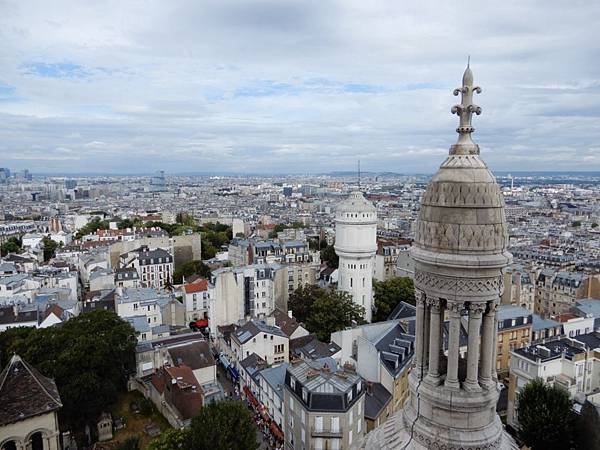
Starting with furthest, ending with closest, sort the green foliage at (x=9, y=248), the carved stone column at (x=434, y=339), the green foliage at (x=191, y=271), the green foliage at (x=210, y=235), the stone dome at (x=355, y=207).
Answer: the green foliage at (x=9, y=248), the green foliage at (x=210, y=235), the green foliage at (x=191, y=271), the stone dome at (x=355, y=207), the carved stone column at (x=434, y=339)

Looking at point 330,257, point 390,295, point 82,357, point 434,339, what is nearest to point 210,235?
point 330,257

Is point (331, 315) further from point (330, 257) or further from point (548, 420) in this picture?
point (330, 257)

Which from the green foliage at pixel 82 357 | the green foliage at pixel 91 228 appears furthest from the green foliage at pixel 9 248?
the green foliage at pixel 82 357

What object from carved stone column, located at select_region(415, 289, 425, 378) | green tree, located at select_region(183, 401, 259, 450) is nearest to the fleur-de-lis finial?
carved stone column, located at select_region(415, 289, 425, 378)

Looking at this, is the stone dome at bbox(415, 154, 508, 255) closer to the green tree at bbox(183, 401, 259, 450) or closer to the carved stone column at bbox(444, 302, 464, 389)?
the carved stone column at bbox(444, 302, 464, 389)

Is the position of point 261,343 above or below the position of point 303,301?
below

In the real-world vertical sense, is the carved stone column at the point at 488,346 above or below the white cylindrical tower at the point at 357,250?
A: above

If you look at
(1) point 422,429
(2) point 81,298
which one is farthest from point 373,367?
(2) point 81,298

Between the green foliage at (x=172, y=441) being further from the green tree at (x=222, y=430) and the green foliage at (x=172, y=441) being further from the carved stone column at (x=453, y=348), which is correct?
the carved stone column at (x=453, y=348)
